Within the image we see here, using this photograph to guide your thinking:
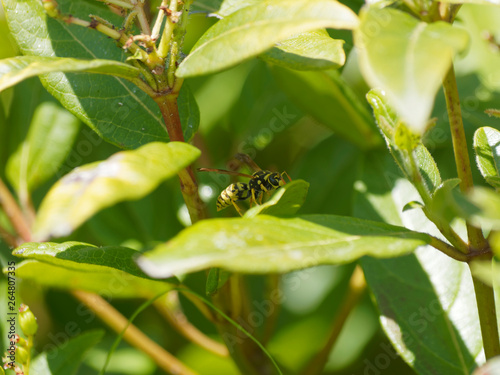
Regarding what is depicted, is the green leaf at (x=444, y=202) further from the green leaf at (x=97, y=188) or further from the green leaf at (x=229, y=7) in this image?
the green leaf at (x=229, y=7)

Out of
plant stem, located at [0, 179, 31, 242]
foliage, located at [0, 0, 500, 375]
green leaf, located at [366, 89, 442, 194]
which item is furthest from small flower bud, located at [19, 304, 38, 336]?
green leaf, located at [366, 89, 442, 194]

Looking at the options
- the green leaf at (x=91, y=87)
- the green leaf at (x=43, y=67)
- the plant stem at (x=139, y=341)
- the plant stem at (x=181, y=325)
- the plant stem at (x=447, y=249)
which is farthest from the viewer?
the plant stem at (x=181, y=325)

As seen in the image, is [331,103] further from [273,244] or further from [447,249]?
[273,244]

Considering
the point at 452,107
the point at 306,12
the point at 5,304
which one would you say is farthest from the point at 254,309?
the point at 306,12

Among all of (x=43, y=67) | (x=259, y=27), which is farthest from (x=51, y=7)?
(x=259, y=27)

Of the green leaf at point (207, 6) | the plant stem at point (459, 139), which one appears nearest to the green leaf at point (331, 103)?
the green leaf at point (207, 6)

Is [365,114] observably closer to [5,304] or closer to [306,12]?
[306,12]
